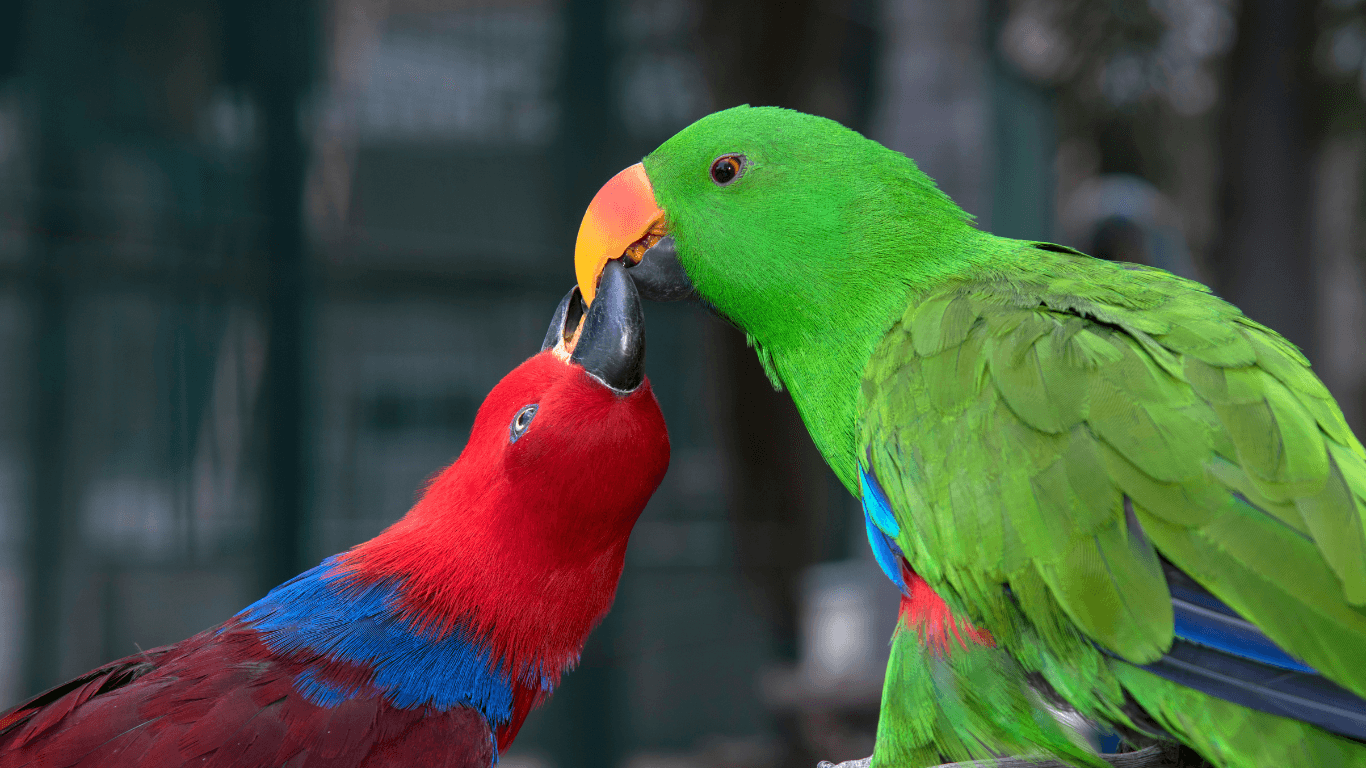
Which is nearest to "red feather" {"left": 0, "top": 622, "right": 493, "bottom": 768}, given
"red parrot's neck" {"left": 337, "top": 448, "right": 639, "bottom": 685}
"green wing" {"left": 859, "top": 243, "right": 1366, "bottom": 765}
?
"red parrot's neck" {"left": 337, "top": 448, "right": 639, "bottom": 685}

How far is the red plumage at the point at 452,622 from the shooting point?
4.89 ft

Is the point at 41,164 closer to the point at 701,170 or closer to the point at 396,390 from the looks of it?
the point at 396,390

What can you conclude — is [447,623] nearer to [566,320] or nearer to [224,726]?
[224,726]

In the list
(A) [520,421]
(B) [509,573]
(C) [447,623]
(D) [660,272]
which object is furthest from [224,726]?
(D) [660,272]

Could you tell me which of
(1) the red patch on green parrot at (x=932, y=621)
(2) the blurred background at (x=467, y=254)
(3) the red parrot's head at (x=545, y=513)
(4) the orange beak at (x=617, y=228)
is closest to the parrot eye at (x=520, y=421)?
(3) the red parrot's head at (x=545, y=513)

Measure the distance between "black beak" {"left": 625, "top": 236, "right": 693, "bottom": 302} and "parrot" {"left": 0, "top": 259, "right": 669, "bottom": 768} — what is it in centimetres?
9

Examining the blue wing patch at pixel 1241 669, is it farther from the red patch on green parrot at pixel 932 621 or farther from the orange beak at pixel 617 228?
the orange beak at pixel 617 228

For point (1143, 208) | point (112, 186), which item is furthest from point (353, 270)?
point (1143, 208)

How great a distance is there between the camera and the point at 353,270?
4090 mm

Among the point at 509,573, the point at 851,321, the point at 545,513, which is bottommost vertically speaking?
the point at 509,573

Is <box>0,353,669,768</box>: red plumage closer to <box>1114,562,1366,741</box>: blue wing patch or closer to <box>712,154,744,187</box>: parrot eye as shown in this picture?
<box>712,154,744,187</box>: parrot eye

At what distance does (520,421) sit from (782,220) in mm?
597

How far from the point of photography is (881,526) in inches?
63.0

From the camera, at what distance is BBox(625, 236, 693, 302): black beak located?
187cm
